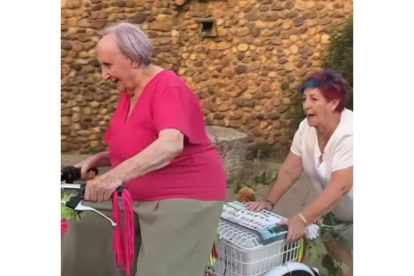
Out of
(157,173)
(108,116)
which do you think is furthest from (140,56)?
(157,173)

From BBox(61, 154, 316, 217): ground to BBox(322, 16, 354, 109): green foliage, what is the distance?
1.17 ft

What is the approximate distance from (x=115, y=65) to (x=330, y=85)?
821mm

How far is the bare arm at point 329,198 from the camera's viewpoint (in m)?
2.41

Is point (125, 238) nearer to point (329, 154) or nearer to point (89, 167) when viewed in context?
point (89, 167)

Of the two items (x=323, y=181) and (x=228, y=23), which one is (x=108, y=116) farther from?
(x=323, y=181)

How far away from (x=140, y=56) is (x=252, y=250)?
0.84 m

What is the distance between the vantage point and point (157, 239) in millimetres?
2346

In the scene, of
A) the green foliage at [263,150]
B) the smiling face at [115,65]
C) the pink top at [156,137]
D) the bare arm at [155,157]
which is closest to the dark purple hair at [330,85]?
the green foliage at [263,150]

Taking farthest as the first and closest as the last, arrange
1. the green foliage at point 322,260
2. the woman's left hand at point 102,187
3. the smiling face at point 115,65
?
the green foliage at point 322,260, the smiling face at point 115,65, the woman's left hand at point 102,187

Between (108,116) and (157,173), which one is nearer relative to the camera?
(157,173)

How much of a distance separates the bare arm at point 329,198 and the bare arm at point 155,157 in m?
0.57

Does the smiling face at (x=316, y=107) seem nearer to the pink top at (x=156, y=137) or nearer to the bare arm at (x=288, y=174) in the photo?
the bare arm at (x=288, y=174)

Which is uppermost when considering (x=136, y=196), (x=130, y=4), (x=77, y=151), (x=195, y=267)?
(x=130, y=4)

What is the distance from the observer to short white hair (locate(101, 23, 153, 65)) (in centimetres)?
237
